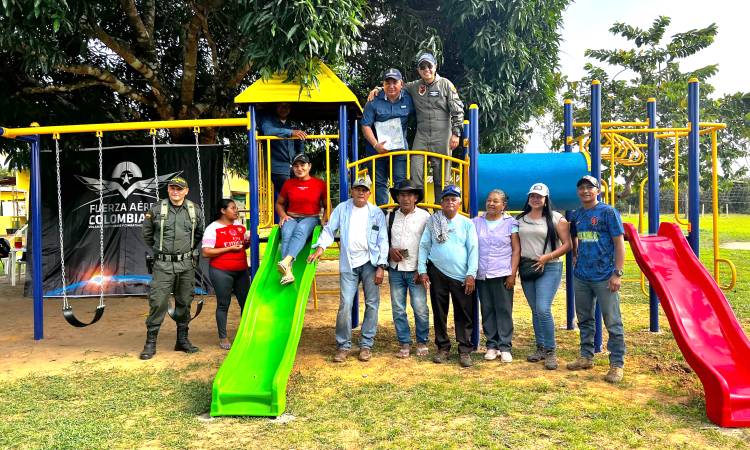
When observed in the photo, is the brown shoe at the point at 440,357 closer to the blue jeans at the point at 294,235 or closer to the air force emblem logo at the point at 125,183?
the blue jeans at the point at 294,235

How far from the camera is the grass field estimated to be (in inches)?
150

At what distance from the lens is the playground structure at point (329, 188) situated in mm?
4465

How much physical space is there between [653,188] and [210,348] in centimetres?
571

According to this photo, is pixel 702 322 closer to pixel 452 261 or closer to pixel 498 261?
pixel 498 261

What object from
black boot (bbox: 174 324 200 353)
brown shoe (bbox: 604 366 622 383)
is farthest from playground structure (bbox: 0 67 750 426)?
black boot (bbox: 174 324 200 353)

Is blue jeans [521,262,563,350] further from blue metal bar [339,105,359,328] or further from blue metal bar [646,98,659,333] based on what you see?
blue metal bar [339,105,359,328]

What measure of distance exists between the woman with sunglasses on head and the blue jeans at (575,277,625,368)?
0.89 feet

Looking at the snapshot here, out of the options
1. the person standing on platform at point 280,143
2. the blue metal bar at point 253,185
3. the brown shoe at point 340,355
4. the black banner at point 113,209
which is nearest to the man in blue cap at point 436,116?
Answer: the person standing on platform at point 280,143

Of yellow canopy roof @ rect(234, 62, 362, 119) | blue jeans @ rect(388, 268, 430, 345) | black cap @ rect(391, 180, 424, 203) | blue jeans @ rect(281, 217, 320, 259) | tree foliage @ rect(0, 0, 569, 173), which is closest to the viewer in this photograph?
black cap @ rect(391, 180, 424, 203)

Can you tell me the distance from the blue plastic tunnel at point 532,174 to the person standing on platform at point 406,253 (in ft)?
3.42

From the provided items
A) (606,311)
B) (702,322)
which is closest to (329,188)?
(606,311)

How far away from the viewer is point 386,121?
652 centimetres

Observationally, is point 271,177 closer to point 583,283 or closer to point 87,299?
point 583,283

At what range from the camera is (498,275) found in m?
5.53
